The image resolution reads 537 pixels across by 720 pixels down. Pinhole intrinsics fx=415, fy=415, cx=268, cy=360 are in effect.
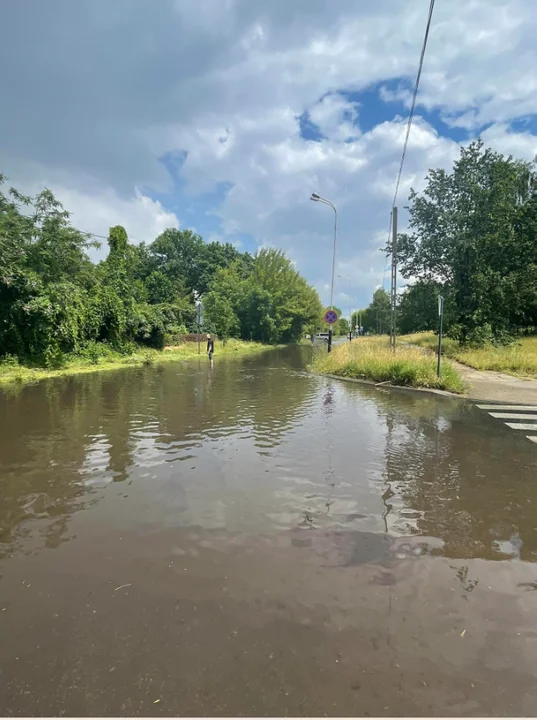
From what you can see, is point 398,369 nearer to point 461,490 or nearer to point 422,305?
point 461,490

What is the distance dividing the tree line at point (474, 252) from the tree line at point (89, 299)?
68.1ft

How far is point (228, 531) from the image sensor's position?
4.18 metres

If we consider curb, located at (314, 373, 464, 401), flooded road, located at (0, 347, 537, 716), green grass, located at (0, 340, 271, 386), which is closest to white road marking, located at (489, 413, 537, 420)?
curb, located at (314, 373, 464, 401)

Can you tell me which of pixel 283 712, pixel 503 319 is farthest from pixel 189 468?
pixel 503 319

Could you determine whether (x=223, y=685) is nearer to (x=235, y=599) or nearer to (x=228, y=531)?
(x=235, y=599)

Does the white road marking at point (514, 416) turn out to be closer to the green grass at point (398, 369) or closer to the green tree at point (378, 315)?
the green grass at point (398, 369)

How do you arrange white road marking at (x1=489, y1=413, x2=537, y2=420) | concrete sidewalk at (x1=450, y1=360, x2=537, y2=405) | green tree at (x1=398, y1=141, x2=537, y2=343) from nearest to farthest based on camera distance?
white road marking at (x1=489, y1=413, x2=537, y2=420) < concrete sidewalk at (x1=450, y1=360, x2=537, y2=405) < green tree at (x1=398, y1=141, x2=537, y2=343)

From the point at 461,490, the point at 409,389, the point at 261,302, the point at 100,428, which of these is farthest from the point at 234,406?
the point at 261,302

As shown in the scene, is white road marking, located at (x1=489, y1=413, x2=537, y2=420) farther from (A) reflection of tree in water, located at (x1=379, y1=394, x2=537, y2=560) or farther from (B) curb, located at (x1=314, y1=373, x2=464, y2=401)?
(B) curb, located at (x1=314, y1=373, x2=464, y2=401)

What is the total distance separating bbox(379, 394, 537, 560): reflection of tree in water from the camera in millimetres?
4156

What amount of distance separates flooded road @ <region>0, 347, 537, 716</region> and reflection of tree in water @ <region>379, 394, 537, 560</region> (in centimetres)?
3

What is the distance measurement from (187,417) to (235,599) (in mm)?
6581

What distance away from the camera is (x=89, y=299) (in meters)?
24.5

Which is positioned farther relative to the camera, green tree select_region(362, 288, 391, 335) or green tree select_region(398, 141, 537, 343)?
green tree select_region(362, 288, 391, 335)
